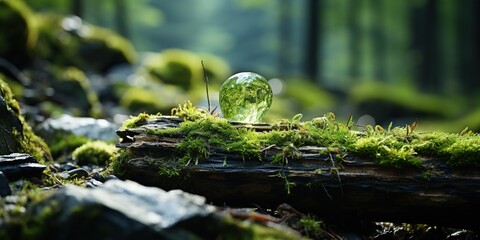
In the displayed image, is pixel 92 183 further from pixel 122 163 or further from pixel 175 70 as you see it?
pixel 175 70

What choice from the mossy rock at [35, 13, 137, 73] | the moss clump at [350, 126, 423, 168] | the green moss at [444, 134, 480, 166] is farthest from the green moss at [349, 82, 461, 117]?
the green moss at [444, 134, 480, 166]

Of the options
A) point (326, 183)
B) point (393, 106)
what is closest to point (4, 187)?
point (326, 183)

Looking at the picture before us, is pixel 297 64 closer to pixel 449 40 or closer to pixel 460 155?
pixel 449 40

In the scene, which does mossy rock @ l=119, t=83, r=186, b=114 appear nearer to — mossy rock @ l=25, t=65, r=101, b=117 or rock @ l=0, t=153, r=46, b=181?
mossy rock @ l=25, t=65, r=101, b=117

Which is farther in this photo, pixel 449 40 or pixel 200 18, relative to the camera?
pixel 200 18

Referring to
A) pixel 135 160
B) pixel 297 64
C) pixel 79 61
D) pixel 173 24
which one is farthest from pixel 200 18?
pixel 135 160

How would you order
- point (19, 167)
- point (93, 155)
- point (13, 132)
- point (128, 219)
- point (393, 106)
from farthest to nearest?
point (393, 106) < point (93, 155) < point (13, 132) < point (19, 167) < point (128, 219)
